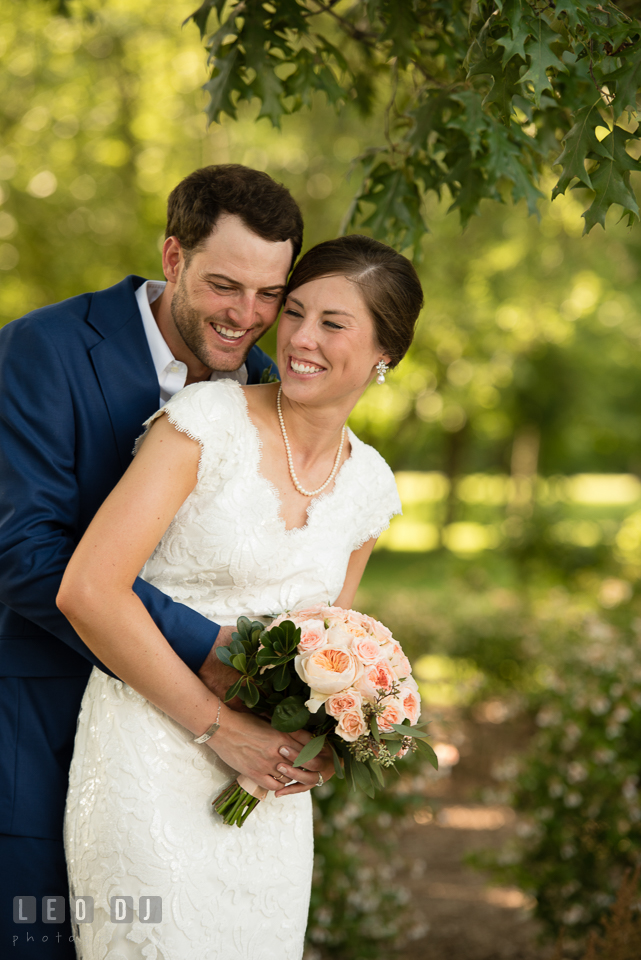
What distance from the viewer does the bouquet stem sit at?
221 cm

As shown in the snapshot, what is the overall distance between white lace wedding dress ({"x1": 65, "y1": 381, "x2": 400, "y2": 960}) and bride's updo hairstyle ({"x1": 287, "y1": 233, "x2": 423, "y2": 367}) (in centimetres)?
41

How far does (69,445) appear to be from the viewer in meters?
2.25

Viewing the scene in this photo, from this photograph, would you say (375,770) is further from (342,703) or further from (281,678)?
(281,678)

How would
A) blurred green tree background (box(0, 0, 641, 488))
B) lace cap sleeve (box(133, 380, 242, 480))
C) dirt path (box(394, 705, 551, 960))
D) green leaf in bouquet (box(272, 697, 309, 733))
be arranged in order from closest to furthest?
green leaf in bouquet (box(272, 697, 309, 733)) < lace cap sleeve (box(133, 380, 242, 480)) < dirt path (box(394, 705, 551, 960)) < blurred green tree background (box(0, 0, 641, 488))

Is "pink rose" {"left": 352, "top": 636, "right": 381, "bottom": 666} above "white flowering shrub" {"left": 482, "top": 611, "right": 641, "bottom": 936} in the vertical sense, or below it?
above

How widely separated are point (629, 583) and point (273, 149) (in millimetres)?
6223

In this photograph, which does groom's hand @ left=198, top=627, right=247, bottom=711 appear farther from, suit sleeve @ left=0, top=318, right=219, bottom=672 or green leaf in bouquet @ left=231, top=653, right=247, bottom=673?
green leaf in bouquet @ left=231, top=653, right=247, bottom=673

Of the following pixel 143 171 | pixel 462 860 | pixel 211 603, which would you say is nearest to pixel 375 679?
pixel 211 603

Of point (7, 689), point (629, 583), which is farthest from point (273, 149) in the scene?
point (7, 689)

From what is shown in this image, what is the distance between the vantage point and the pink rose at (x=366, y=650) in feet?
6.64

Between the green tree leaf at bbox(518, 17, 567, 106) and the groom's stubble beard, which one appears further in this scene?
the groom's stubble beard

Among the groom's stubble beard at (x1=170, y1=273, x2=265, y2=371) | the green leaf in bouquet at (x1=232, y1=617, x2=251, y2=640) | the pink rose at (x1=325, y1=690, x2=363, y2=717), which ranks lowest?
the pink rose at (x1=325, y1=690, x2=363, y2=717)

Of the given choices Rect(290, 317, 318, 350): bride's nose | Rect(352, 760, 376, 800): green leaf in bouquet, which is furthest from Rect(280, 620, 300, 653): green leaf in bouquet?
Rect(290, 317, 318, 350): bride's nose

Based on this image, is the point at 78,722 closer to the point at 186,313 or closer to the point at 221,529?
the point at 221,529
